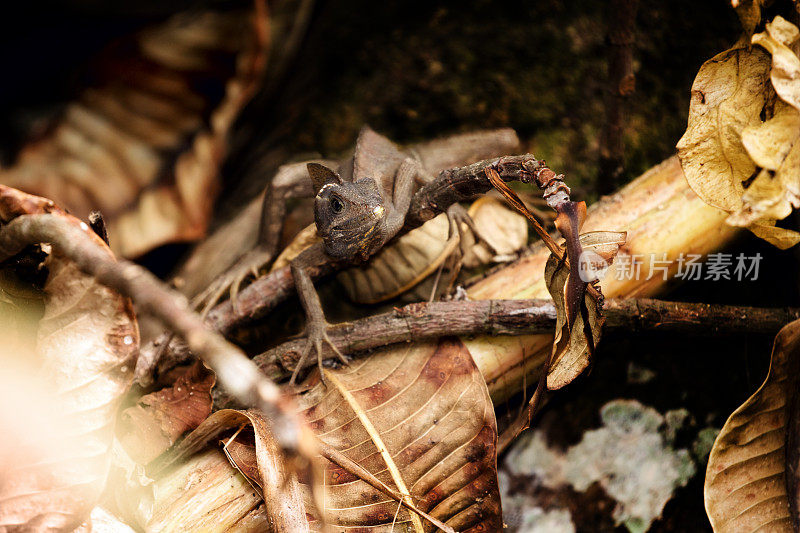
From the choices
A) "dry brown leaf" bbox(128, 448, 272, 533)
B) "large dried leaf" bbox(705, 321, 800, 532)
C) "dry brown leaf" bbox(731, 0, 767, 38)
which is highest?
"dry brown leaf" bbox(731, 0, 767, 38)

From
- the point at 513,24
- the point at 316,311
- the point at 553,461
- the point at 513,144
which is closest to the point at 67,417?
the point at 316,311

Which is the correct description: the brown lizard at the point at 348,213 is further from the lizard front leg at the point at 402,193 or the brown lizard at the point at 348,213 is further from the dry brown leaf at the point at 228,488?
the dry brown leaf at the point at 228,488

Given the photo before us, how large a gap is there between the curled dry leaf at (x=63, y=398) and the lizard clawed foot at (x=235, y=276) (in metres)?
0.65

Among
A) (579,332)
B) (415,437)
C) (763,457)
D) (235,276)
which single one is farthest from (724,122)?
(235,276)

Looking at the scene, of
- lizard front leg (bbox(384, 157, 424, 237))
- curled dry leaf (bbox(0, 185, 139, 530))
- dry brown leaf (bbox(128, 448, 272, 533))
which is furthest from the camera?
lizard front leg (bbox(384, 157, 424, 237))

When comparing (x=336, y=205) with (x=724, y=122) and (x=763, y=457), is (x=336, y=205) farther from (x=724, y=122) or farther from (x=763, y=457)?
(x=763, y=457)

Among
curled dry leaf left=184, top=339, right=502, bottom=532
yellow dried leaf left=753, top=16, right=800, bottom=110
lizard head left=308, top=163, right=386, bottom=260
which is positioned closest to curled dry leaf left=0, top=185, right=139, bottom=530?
curled dry leaf left=184, top=339, right=502, bottom=532

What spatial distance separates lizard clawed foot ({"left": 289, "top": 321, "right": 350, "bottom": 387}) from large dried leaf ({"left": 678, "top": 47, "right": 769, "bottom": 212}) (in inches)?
40.7

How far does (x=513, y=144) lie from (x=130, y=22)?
5.33ft

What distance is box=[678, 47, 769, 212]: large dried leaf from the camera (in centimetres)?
140

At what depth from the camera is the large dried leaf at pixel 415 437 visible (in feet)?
4.57

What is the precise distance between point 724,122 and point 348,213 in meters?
0.99

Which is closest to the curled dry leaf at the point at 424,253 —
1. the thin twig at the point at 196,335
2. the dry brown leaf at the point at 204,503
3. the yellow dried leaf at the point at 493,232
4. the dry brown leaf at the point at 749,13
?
the yellow dried leaf at the point at 493,232

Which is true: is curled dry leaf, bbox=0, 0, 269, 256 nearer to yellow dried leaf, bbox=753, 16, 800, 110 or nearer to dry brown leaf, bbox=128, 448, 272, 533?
dry brown leaf, bbox=128, 448, 272, 533
